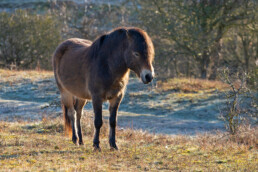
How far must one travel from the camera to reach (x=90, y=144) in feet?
24.5

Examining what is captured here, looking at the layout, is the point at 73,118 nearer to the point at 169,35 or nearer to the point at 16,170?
the point at 16,170

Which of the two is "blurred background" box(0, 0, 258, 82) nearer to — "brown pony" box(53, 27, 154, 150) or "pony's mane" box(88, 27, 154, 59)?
"brown pony" box(53, 27, 154, 150)

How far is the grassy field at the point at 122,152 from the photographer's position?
5.49m

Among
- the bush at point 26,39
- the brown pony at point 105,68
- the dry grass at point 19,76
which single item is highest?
the brown pony at point 105,68

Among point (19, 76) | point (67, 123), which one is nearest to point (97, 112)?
point (67, 123)

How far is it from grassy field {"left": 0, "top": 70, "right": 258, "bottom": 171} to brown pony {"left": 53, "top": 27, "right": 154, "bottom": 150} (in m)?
0.56

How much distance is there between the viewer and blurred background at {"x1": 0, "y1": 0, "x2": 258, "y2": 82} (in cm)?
1923

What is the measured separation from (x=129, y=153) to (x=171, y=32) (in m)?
13.5

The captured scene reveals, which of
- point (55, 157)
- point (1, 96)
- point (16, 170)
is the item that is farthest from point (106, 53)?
point (1, 96)

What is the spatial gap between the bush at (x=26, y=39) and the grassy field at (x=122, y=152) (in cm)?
1417

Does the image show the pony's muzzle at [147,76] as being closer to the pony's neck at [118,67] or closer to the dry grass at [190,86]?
the pony's neck at [118,67]

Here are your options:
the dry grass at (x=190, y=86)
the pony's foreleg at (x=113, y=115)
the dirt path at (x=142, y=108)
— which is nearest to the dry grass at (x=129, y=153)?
the pony's foreleg at (x=113, y=115)

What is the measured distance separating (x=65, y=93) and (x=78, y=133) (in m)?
1.00

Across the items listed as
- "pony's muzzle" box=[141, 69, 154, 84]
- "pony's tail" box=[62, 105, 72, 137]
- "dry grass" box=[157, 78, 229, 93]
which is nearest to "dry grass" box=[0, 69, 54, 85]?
"dry grass" box=[157, 78, 229, 93]
